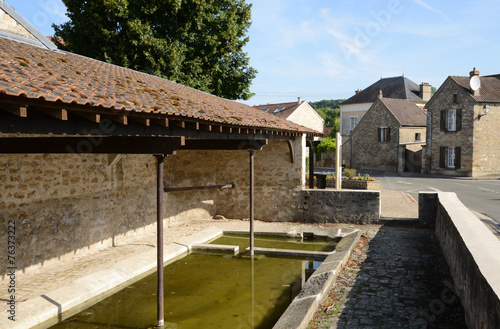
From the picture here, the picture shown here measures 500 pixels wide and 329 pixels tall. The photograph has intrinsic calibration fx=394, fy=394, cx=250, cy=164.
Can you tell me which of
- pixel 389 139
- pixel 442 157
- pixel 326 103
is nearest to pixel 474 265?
pixel 442 157

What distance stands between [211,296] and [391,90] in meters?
40.3

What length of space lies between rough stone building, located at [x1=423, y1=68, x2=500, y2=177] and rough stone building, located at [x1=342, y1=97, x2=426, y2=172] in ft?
9.60

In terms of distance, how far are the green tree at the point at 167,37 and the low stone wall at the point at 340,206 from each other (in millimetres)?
7821

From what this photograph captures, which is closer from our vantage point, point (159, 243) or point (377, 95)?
point (159, 243)

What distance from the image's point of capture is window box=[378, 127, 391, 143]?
3234 centimetres

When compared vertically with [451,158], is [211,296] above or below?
below

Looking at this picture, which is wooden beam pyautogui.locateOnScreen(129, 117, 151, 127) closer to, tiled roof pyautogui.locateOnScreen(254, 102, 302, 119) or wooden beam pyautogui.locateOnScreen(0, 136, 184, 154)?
wooden beam pyautogui.locateOnScreen(0, 136, 184, 154)

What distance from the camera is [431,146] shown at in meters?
28.4

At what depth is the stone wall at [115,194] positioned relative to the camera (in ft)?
22.1

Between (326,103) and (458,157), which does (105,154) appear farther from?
(326,103)

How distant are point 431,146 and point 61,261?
88.4 ft

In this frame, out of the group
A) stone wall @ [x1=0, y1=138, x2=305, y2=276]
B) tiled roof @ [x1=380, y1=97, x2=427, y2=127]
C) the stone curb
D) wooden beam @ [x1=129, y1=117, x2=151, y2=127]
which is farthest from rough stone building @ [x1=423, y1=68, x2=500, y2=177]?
wooden beam @ [x1=129, y1=117, x2=151, y2=127]

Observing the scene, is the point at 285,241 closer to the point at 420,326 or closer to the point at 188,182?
the point at 188,182

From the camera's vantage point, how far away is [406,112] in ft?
111
